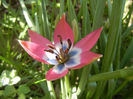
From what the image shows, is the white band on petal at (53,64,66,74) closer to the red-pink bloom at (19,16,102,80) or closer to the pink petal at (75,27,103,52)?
the red-pink bloom at (19,16,102,80)

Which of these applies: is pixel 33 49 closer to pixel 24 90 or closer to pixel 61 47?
pixel 61 47

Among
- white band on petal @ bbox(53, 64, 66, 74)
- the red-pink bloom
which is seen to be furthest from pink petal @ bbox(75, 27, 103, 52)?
white band on petal @ bbox(53, 64, 66, 74)

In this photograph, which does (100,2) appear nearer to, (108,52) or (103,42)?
(108,52)

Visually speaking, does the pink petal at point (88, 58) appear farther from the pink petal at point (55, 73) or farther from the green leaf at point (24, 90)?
the green leaf at point (24, 90)

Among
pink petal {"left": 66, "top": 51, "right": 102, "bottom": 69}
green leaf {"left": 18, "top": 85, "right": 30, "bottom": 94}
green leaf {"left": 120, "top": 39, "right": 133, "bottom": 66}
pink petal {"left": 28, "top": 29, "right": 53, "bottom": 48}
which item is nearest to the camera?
pink petal {"left": 66, "top": 51, "right": 102, "bottom": 69}

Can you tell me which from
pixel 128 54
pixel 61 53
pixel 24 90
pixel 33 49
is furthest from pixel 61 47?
pixel 128 54

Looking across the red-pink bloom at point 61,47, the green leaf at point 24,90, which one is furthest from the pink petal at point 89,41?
→ the green leaf at point 24,90

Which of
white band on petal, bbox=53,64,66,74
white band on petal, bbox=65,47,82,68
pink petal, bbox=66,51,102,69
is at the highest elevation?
white band on petal, bbox=65,47,82,68
